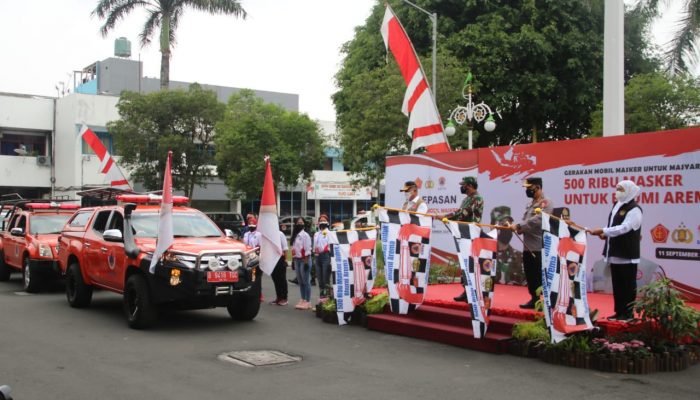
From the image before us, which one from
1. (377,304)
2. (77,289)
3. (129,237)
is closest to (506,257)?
(377,304)

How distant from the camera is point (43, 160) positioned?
1598 inches

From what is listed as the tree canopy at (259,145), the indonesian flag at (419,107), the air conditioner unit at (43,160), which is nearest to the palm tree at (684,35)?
the indonesian flag at (419,107)

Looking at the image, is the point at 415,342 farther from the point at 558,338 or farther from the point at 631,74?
the point at 631,74

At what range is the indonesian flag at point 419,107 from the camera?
14180 mm

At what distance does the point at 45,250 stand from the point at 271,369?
9.20 metres

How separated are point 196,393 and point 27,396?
1.66 metres

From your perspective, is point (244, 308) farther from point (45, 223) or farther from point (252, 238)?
point (45, 223)

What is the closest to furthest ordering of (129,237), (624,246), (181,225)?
1. (624,246)
2. (129,237)
3. (181,225)

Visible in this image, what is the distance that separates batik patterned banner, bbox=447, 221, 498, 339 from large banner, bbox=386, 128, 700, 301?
6.77 ft

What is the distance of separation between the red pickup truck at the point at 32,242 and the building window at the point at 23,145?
960 inches

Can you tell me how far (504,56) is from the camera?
Result: 2652 cm

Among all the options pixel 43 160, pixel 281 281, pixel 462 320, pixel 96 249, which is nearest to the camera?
pixel 462 320

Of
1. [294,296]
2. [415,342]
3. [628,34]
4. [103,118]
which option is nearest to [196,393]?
[415,342]

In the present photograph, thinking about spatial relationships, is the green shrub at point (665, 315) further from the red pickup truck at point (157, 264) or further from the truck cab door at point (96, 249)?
the truck cab door at point (96, 249)
